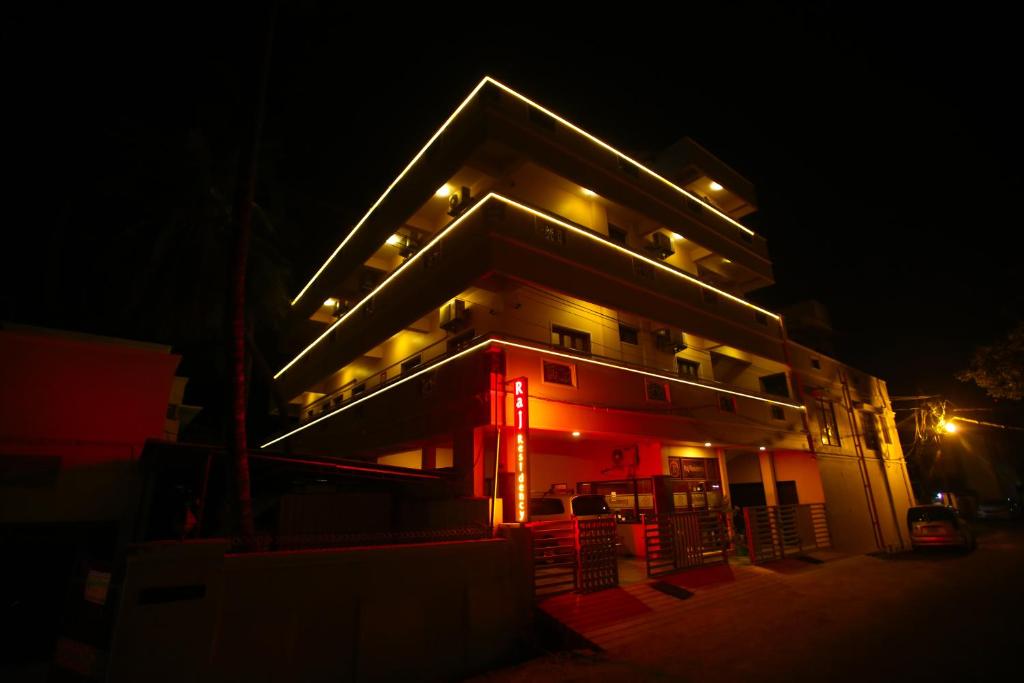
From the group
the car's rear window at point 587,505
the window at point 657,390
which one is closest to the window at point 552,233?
the window at point 657,390

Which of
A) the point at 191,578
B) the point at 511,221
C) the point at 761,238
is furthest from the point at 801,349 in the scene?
the point at 191,578

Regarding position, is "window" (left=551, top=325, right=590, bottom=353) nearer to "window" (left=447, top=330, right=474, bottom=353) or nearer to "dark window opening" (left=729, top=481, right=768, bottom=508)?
"window" (left=447, top=330, right=474, bottom=353)

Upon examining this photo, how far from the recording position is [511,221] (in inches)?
555

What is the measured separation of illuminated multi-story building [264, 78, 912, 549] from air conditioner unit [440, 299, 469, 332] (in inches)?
2.0

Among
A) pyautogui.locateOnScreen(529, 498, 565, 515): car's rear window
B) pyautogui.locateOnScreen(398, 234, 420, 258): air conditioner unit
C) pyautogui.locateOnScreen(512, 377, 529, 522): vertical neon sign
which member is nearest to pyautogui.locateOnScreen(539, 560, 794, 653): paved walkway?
pyautogui.locateOnScreen(512, 377, 529, 522): vertical neon sign

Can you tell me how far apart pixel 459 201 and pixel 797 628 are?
1444cm

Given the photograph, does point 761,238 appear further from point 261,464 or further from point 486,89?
point 261,464

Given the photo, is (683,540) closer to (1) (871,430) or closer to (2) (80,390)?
(2) (80,390)

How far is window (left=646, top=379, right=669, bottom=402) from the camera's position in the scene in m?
16.3

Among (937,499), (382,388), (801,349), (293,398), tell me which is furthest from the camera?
(937,499)

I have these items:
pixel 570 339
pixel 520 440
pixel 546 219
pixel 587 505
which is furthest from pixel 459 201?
pixel 587 505

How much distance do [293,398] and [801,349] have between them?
2665 cm

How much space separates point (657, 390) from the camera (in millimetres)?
16562

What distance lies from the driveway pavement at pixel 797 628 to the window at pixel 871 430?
12557 mm
